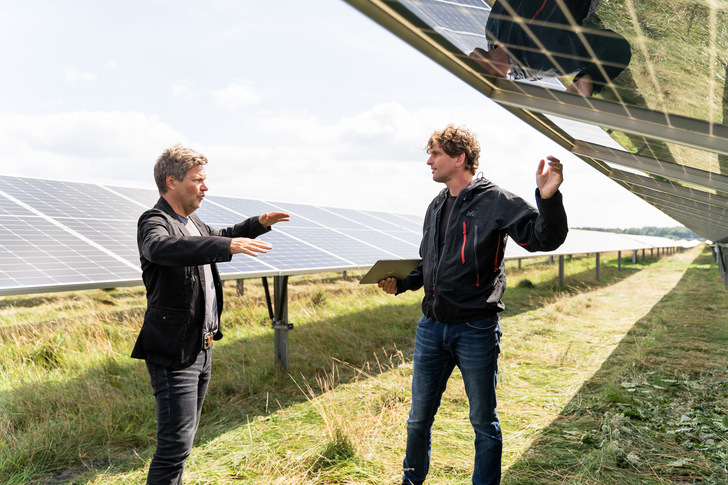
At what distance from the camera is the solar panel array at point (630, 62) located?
2328 millimetres

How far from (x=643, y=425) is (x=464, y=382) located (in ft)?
8.90

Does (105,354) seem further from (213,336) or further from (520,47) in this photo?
(520,47)

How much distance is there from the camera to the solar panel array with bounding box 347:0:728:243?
233cm

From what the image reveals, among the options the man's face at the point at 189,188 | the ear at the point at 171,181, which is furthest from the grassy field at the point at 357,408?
the ear at the point at 171,181

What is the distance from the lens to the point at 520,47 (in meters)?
3.04

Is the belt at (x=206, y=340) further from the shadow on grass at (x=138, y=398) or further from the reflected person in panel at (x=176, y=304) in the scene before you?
the shadow on grass at (x=138, y=398)

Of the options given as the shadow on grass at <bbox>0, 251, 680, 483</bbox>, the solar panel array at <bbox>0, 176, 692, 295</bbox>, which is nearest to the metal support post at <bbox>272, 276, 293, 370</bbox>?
the shadow on grass at <bbox>0, 251, 680, 483</bbox>

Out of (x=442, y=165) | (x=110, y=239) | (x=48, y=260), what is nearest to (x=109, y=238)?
(x=110, y=239)

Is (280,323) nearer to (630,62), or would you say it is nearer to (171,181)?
(171,181)

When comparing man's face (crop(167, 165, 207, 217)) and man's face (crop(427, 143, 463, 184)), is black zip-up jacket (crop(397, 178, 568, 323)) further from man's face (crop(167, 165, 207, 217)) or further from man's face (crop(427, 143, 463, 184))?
man's face (crop(167, 165, 207, 217))

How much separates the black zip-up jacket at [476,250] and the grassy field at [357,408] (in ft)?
5.18

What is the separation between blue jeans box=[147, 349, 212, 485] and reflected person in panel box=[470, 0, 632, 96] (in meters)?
2.48

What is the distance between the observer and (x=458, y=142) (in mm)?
3062

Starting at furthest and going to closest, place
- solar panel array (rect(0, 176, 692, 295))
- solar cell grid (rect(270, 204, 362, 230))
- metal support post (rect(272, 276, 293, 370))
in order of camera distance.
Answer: solar cell grid (rect(270, 204, 362, 230)), metal support post (rect(272, 276, 293, 370)), solar panel array (rect(0, 176, 692, 295))
